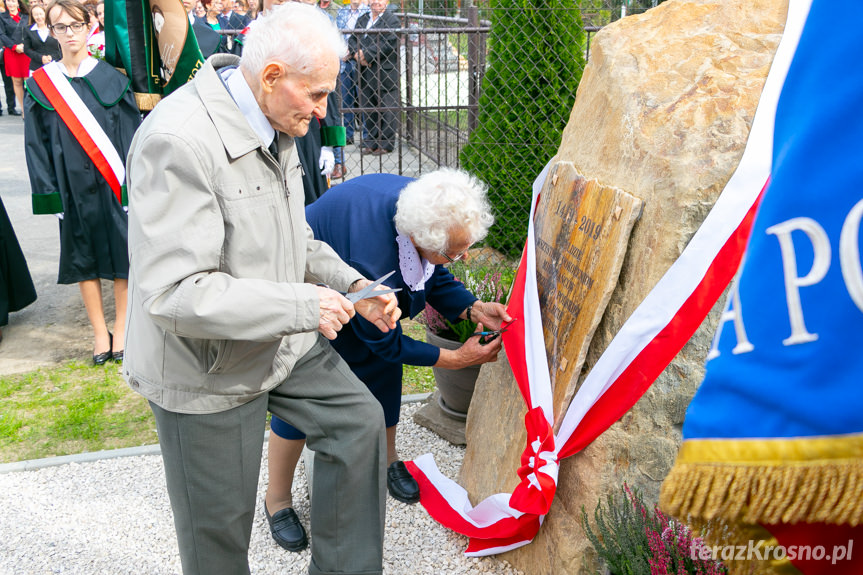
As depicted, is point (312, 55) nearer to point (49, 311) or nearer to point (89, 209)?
point (89, 209)

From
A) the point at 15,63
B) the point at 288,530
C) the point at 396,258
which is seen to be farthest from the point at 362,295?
the point at 15,63

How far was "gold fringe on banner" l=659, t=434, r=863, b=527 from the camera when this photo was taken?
0.97m

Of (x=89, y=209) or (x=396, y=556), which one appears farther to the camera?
(x=89, y=209)

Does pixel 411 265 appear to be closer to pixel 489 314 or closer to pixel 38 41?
pixel 489 314

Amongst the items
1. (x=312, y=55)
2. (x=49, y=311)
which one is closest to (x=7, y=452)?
(x=49, y=311)

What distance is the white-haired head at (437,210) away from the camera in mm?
2703

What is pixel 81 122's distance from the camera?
4.66 meters

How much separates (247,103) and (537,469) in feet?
4.87

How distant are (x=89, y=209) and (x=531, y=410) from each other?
11.5 feet

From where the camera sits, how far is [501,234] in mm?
6426

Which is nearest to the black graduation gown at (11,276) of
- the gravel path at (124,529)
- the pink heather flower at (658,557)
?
the gravel path at (124,529)

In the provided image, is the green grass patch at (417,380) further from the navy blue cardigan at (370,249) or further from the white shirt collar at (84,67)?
the white shirt collar at (84,67)

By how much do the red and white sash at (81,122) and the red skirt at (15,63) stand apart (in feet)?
30.3

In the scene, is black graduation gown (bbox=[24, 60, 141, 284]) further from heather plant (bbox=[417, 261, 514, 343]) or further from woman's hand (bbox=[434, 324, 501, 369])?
woman's hand (bbox=[434, 324, 501, 369])
